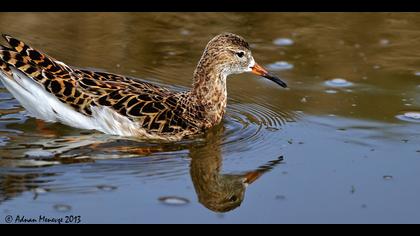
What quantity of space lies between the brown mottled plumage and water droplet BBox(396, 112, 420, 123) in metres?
2.41

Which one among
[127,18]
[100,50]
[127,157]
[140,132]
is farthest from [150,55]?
[127,157]

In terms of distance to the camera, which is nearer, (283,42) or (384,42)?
(283,42)

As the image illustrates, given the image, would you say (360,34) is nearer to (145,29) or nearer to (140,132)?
(145,29)

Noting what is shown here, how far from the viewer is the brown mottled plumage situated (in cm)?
992

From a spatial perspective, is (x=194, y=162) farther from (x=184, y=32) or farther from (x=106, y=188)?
(x=184, y=32)

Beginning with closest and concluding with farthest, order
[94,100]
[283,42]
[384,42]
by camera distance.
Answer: [94,100] → [283,42] → [384,42]

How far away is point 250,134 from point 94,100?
1897 millimetres

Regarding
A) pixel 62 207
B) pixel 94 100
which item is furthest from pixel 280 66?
pixel 62 207

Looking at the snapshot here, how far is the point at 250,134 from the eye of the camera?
10.2 m

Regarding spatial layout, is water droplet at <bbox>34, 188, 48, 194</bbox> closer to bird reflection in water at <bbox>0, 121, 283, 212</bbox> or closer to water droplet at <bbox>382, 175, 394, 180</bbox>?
bird reflection in water at <bbox>0, 121, 283, 212</bbox>

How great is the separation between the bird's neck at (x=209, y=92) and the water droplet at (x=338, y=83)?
5.99 feet

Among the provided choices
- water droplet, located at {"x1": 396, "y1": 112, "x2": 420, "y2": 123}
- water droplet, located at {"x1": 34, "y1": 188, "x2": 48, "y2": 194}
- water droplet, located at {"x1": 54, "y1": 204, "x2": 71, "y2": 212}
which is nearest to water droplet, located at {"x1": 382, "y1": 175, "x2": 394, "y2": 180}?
water droplet, located at {"x1": 396, "y1": 112, "x2": 420, "y2": 123}

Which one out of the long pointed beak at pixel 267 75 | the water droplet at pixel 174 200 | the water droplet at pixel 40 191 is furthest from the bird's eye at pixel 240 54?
the water droplet at pixel 40 191

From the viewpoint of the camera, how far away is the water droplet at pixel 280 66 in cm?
1220
